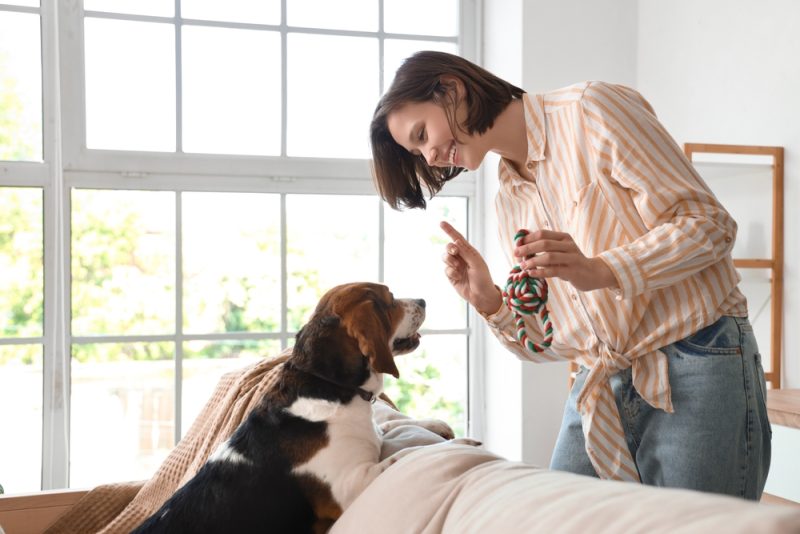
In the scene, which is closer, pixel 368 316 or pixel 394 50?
pixel 368 316

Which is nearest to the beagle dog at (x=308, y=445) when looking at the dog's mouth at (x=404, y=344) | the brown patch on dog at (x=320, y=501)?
the brown patch on dog at (x=320, y=501)

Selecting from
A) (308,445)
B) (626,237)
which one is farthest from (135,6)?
(626,237)

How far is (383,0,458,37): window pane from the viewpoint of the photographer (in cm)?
356

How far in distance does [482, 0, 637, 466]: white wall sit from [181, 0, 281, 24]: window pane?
928 millimetres

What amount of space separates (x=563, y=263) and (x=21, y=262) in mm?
2552

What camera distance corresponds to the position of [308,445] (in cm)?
156

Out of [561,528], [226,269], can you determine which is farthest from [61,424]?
[561,528]

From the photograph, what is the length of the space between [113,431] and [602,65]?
95.5 inches

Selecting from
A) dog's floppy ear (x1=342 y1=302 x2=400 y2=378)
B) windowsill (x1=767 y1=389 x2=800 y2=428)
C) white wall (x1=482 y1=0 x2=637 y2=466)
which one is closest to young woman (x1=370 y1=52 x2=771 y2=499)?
dog's floppy ear (x1=342 y1=302 x2=400 y2=378)

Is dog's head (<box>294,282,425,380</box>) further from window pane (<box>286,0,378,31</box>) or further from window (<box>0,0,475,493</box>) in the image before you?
window pane (<box>286,0,378,31</box>)

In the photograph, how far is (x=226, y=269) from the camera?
11.1 feet

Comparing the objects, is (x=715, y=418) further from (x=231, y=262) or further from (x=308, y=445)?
(x=231, y=262)

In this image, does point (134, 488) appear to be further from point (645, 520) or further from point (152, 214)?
point (645, 520)

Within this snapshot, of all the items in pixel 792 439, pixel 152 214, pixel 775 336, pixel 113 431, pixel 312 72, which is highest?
pixel 312 72
